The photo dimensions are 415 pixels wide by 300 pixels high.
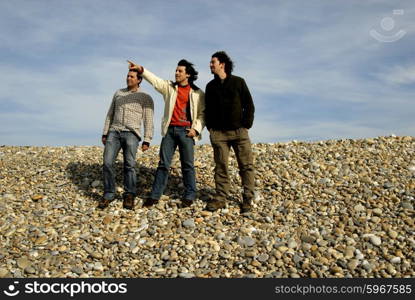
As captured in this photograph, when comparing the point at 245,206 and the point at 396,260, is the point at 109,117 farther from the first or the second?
the point at 396,260

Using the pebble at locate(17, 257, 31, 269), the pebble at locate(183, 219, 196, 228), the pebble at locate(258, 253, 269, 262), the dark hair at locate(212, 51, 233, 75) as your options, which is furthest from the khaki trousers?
the pebble at locate(17, 257, 31, 269)

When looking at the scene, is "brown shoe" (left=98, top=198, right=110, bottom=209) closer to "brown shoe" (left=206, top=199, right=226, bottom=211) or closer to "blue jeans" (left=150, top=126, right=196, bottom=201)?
"blue jeans" (left=150, top=126, right=196, bottom=201)

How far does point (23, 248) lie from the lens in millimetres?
7617

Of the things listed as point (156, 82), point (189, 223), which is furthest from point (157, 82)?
point (189, 223)

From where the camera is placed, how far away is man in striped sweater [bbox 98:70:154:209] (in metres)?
8.47

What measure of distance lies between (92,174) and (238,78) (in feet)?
15.5

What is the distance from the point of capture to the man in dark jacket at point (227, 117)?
7973 mm

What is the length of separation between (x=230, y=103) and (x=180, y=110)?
997mm

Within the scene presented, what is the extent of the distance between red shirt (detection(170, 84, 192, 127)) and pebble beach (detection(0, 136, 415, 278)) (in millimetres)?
1752

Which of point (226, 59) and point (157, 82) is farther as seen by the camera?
point (157, 82)

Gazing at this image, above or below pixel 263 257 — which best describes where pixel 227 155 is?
above

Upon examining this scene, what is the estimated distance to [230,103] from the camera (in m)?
7.95

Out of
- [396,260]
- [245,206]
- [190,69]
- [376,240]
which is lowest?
[396,260]

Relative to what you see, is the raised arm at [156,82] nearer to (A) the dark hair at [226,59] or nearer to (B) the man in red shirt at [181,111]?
(B) the man in red shirt at [181,111]
